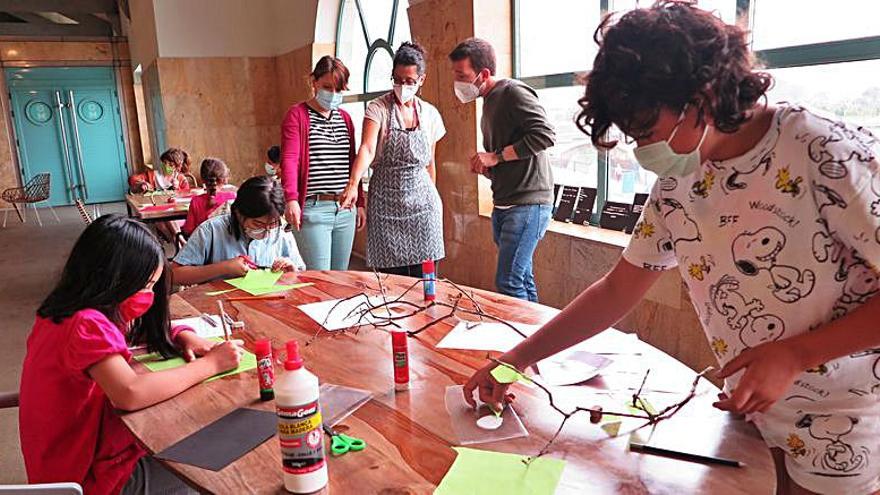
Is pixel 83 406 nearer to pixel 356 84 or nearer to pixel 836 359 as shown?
pixel 836 359

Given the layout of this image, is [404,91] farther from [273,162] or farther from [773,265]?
[273,162]

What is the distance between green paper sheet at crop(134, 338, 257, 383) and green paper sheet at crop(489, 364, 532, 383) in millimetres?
584

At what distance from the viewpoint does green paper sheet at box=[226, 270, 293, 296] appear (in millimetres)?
2072

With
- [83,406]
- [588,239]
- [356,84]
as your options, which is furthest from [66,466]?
[356,84]

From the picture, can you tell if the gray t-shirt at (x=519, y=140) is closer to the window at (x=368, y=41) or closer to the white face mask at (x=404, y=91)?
the white face mask at (x=404, y=91)

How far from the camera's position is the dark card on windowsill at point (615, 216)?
123 inches

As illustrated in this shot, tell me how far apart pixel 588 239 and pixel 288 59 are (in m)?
4.92

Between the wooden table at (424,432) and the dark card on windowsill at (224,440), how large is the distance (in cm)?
2

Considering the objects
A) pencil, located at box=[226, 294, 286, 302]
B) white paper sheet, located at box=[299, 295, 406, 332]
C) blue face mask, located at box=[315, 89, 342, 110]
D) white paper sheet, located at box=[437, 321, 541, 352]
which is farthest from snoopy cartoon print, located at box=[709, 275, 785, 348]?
blue face mask, located at box=[315, 89, 342, 110]

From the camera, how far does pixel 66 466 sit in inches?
51.1

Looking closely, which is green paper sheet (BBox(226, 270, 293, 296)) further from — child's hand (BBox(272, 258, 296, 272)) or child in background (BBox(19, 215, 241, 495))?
child in background (BBox(19, 215, 241, 495))

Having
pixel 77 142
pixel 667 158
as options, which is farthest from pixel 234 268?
pixel 77 142

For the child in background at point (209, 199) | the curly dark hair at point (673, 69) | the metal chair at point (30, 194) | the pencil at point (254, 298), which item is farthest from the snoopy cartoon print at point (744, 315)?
the metal chair at point (30, 194)

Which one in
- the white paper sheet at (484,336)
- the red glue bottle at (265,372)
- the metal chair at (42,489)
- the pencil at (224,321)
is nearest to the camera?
the metal chair at (42,489)
